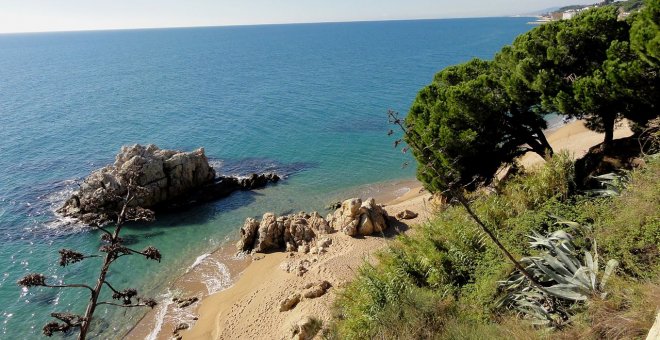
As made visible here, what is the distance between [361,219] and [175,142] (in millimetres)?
30598

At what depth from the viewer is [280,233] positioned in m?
25.6

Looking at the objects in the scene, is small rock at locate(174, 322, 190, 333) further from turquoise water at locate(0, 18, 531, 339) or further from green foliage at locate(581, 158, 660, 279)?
green foliage at locate(581, 158, 660, 279)

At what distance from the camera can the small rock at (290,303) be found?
18.5 meters

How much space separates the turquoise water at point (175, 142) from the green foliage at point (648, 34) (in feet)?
72.8

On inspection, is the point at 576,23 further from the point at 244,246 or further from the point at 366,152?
the point at 366,152

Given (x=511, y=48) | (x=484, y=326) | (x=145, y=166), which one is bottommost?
(x=145, y=166)

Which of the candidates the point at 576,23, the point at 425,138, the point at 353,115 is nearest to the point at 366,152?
the point at 353,115

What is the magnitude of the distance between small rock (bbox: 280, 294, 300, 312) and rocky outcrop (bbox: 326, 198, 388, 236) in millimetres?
6663

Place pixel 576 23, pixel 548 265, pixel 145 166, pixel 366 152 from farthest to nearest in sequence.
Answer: pixel 366 152, pixel 145 166, pixel 576 23, pixel 548 265

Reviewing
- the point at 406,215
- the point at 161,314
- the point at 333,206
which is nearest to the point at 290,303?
the point at 161,314

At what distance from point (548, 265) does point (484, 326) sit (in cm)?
215

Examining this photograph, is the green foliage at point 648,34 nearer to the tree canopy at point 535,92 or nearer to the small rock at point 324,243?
the tree canopy at point 535,92

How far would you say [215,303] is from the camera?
21.2 meters

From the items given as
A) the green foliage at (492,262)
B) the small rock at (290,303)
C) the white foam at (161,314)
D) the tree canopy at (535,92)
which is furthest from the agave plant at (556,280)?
the white foam at (161,314)
